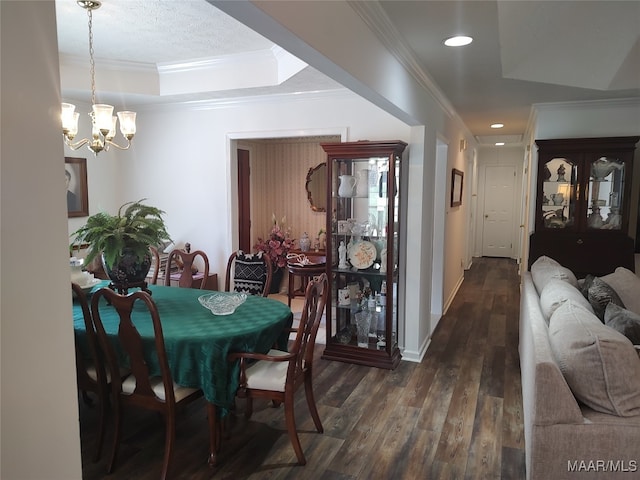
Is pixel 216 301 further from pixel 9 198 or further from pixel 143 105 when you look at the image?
pixel 143 105

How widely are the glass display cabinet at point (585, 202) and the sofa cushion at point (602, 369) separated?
110 inches

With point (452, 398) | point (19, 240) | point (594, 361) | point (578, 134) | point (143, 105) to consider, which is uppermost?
point (143, 105)

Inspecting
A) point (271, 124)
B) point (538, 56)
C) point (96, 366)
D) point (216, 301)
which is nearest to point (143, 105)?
point (271, 124)

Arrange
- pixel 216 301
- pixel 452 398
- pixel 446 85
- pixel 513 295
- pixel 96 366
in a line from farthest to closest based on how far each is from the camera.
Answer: pixel 513 295 < pixel 446 85 < pixel 452 398 < pixel 216 301 < pixel 96 366

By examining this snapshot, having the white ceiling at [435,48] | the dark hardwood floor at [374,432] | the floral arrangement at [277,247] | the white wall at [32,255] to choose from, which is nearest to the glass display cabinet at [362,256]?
the dark hardwood floor at [374,432]

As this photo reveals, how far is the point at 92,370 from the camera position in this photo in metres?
2.71

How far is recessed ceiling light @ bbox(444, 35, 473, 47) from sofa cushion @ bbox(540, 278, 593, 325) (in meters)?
1.65

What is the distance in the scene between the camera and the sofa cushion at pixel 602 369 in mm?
1941

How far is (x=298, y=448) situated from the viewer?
100 inches

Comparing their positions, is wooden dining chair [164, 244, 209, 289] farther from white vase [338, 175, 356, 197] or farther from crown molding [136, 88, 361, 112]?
crown molding [136, 88, 361, 112]

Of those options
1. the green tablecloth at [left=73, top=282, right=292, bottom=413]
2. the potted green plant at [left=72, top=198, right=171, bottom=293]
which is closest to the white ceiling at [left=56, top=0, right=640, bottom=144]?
the potted green plant at [left=72, top=198, right=171, bottom=293]

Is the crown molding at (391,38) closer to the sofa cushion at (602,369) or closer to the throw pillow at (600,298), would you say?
the sofa cushion at (602,369)

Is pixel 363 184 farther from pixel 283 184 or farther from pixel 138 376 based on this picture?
pixel 283 184

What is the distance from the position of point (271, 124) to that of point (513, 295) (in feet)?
14.1
